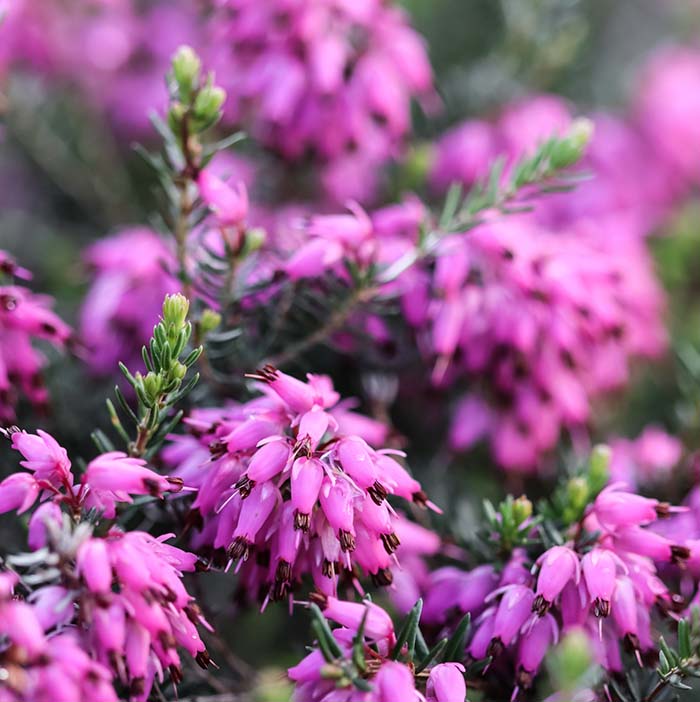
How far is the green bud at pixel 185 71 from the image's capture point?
0.99m

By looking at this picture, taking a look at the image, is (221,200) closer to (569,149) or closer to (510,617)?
(569,149)

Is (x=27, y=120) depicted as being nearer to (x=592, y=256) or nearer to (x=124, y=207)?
(x=124, y=207)

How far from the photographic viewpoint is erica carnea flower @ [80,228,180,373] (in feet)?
4.26

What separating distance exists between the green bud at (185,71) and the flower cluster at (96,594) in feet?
Answer: 1.45

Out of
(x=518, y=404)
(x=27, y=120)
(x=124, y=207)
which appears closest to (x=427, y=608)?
(x=518, y=404)

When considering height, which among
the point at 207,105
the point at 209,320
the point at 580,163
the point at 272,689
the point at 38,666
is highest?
the point at 207,105

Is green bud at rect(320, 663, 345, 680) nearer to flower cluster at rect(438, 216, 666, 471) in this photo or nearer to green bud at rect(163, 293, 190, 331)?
green bud at rect(163, 293, 190, 331)

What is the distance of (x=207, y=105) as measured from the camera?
99 centimetres

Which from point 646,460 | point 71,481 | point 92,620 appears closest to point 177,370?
point 71,481

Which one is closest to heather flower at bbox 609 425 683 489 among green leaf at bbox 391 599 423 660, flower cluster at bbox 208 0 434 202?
green leaf at bbox 391 599 423 660

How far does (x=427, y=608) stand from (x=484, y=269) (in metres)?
0.48

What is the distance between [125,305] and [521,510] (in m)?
0.68

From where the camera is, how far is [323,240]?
108 cm

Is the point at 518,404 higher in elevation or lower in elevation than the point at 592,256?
lower
